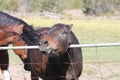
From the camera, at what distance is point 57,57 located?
5973 millimetres

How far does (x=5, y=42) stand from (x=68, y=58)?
1.78 m

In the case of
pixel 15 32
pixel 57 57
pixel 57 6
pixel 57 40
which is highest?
pixel 57 40

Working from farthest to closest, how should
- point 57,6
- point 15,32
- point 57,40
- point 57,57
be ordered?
1. point 57,6
2. point 15,32
3. point 57,57
4. point 57,40

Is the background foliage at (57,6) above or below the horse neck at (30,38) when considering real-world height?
below

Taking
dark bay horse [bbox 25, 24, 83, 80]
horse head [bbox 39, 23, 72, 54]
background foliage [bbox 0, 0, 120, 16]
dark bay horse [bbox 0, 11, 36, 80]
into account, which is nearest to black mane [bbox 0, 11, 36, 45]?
dark bay horse [bbox 0, 11, 36, 80]

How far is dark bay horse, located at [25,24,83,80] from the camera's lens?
539 centimetres

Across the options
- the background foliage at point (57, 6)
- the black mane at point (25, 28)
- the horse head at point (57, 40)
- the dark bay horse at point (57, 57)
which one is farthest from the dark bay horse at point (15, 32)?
the background foliage at point (57, 6)

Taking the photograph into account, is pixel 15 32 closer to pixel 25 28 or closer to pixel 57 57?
pixel 25 28

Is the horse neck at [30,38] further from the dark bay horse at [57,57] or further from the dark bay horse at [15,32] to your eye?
the dark bay horse at [57,57]

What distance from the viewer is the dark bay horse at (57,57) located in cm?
539

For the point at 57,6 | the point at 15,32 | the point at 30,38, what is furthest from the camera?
the point at 57,6

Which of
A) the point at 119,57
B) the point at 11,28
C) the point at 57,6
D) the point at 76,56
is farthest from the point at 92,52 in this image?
the point at 57,6

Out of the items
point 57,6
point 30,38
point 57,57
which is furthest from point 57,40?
point 57,6

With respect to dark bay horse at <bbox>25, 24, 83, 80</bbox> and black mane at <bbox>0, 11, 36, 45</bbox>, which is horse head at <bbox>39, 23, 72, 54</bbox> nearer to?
dark bay horse at <bbox>25, 24, 83, 80</bbox>
